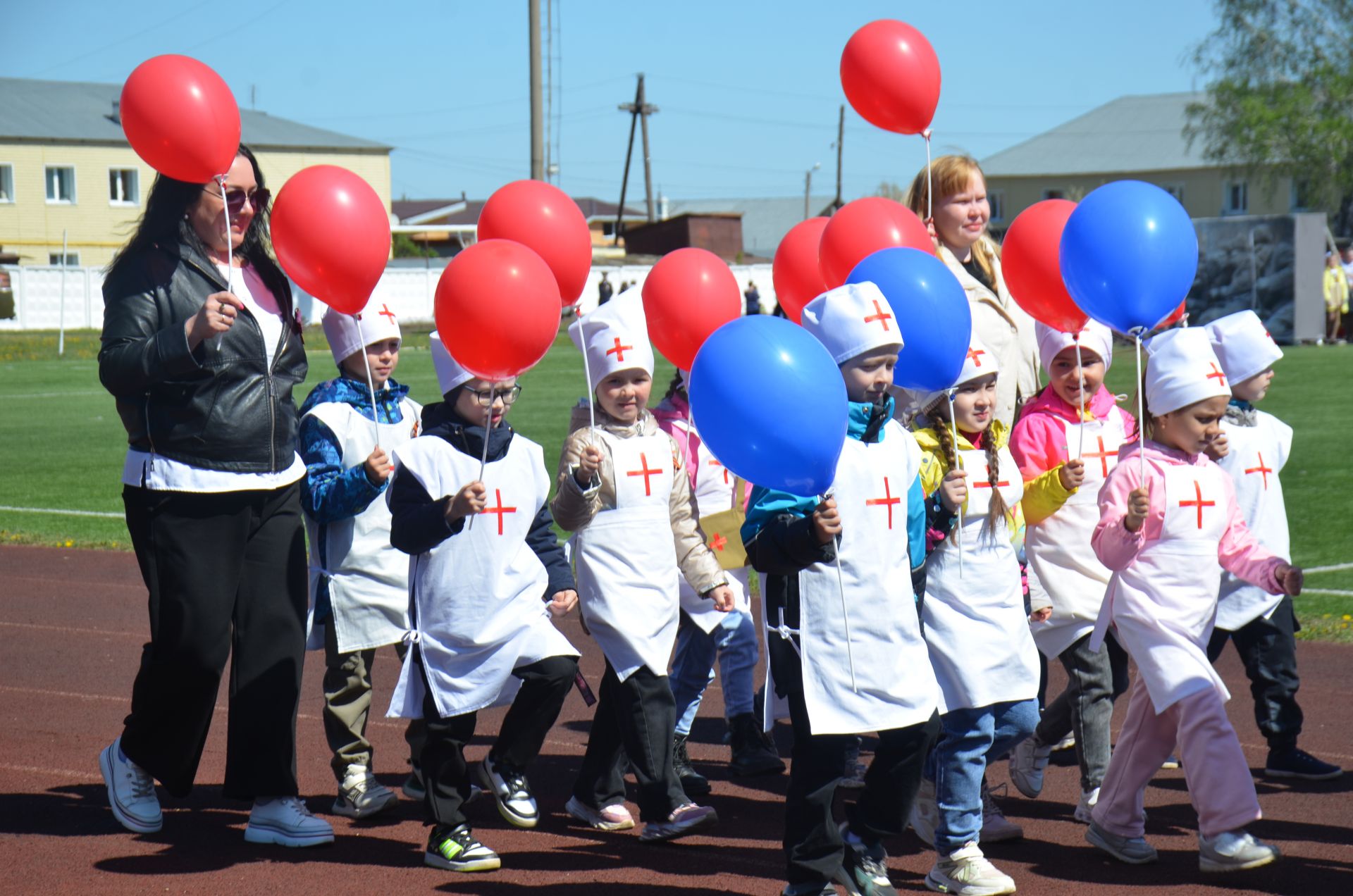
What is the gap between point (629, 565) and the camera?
216 inches

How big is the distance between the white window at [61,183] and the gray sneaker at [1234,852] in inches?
2646

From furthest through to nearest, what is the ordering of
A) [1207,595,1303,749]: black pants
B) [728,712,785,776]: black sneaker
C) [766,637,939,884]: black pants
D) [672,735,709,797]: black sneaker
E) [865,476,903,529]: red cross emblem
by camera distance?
[728,712,785,776]: black sneaker, [1207,595,1303,749]: black pants, [672,735,709,797]: black sneaker, [865,476,903,529]: red cross emblem, [766,637,939,884]: black pants

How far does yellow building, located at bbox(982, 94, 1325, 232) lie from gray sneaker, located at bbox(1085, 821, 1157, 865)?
7548 cm

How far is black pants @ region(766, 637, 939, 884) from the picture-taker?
14.7ft

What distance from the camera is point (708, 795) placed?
598cm

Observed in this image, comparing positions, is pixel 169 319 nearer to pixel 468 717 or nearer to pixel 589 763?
pixel 468 717

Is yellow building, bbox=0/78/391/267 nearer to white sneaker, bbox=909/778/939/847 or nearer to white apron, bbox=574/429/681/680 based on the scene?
white apron, bbox=574/429/681/680

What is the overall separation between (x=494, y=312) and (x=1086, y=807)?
266cm

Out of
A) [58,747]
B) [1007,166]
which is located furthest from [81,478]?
[1007,166]

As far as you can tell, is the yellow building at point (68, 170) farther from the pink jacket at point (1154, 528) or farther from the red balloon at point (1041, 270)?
the pink jacket at point (1154, 528)

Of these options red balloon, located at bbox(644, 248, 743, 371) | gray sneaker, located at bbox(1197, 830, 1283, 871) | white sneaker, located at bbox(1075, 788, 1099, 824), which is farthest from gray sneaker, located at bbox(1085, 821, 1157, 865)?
red balloon, located at bbox(644, 248, 743, 371)

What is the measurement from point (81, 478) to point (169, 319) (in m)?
12.0

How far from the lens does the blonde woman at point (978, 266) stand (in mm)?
6098

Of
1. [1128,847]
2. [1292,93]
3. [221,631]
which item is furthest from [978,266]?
[1292,93]
